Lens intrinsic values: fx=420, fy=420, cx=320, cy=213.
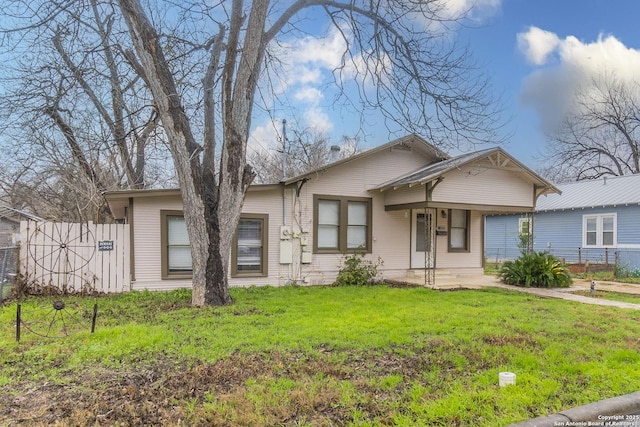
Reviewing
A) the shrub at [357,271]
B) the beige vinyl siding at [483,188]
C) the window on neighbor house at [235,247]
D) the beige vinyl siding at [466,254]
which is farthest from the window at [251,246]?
the beige vinyl siding at [466,254]

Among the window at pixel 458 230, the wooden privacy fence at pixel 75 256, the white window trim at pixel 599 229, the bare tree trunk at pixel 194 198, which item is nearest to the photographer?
the bare tree trunk at pixel 194 198

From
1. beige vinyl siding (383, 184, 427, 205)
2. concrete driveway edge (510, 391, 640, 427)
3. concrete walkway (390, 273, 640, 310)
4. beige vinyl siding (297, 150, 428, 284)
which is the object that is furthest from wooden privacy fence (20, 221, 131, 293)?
concrete driveway edge (510, 391, 640, 427)

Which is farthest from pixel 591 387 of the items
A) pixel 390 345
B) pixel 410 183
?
pixel 410 183

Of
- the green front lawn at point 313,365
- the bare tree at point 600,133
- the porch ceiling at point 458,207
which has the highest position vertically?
the bare tree at point 600,133

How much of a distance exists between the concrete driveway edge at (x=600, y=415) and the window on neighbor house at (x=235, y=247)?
856 centimetres

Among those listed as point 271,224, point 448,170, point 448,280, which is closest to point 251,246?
point 271,224

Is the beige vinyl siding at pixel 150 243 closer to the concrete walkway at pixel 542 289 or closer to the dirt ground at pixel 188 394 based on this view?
the dirt ground at pixel 188 394

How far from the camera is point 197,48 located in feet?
30.0

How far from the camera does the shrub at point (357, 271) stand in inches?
456

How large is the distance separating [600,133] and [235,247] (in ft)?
91.5

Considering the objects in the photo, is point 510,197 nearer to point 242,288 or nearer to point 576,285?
point 576,285

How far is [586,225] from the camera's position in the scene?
17922 millimetres

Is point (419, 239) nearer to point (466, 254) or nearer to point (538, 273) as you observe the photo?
point (466, 254)

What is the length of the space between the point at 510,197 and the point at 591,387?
9384mm
